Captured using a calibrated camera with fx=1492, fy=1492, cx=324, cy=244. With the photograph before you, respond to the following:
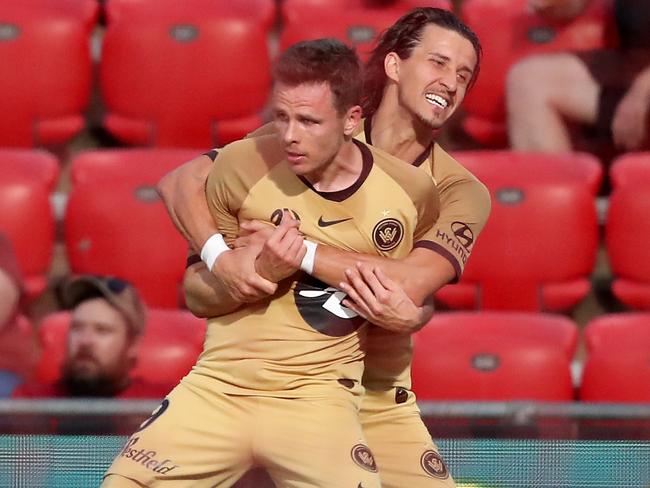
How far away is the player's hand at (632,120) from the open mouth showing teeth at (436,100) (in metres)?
2.20

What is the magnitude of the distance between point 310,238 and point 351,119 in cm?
25

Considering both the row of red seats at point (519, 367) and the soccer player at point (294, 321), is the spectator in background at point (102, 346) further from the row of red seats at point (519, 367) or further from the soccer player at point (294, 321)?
the soccer player at point (294, 321)

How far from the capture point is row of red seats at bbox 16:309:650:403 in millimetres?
4469

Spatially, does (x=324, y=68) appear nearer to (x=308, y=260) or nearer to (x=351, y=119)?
(x=351, y=119)

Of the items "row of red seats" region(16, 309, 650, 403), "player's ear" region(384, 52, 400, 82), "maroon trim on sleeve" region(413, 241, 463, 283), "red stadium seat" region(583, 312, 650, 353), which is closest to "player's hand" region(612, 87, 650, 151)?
"red stadium seat" region(583, 312, 650, 353)

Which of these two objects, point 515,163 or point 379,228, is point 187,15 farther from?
point 379,228

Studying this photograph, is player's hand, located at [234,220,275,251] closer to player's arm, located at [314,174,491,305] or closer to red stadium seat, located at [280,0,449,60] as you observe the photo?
player's arm, located at [314,174,491,305]

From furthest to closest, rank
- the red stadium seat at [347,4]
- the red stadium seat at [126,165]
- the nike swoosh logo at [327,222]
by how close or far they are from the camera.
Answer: the red stadium seat at [347,4] < the red stadium seat at [126,165] < the nike swoosh logo at [327,222]

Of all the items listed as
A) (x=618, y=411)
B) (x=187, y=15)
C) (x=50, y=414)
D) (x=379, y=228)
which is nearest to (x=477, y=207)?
(x=379, y=228)

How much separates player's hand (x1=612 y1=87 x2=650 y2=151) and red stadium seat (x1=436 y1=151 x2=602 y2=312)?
0.33 meters

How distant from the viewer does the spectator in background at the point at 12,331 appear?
443 centimetres

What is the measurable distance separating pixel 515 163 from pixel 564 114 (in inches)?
16.7

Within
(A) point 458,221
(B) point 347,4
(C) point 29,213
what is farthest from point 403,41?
(B) point 347,4

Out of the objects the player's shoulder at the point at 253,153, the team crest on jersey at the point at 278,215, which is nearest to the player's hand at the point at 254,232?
the team crest on jersey at the point at 278,215
